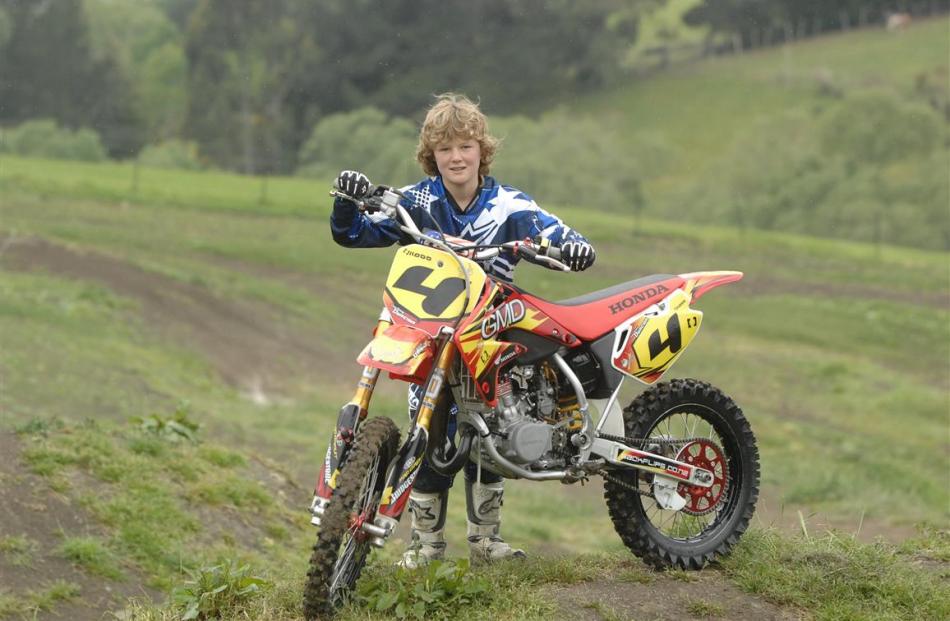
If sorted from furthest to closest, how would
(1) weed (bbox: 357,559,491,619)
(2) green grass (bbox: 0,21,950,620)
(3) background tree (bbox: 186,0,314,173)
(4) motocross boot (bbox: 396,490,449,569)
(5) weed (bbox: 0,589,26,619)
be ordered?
(3) background tree (bbox: 186,0,314,173)
(2) green grass (bbox: 0,21,950,620)
(5) weed (bbox: 0,589,26,619)
(4) motocross boot (bbox: 396,490,449,569)
(1) weed (bbox: 357,559,491,619)

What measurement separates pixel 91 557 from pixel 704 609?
3911 mm

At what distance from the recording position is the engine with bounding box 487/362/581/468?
237 inches

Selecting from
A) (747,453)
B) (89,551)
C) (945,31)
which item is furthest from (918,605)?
(945,31)

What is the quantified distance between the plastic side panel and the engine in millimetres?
323

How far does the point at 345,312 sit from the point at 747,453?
17006 mm

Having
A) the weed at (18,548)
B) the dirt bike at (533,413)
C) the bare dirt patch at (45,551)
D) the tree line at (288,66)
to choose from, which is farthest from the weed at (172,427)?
the tree line at (288,66)

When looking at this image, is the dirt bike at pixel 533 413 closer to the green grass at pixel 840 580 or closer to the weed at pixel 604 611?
the green grass at pixel 840 580

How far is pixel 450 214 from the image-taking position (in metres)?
6.44

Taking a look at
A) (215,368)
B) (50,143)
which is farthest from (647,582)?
(50,143)

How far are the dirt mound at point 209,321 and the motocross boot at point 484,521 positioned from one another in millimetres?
10620

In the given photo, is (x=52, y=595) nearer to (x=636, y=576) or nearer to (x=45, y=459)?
(x=45, y=459)

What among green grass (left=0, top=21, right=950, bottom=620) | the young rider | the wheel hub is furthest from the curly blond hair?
green grass (left=0, top=21, right=950, bottom=620)

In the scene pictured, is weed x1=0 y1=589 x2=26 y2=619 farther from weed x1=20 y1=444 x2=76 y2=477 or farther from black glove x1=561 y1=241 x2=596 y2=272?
black glove x1=561 y1=241 x2=596 y2=272

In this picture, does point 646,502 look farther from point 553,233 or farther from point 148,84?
point 148,84
